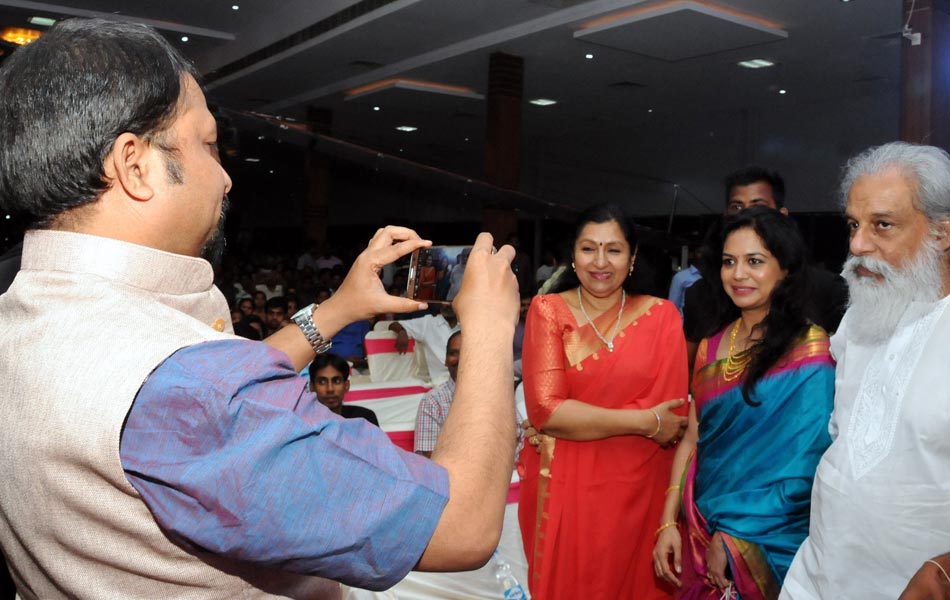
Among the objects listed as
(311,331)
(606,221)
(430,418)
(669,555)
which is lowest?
(669,555)

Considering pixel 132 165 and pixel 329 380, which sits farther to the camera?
pixel 329 380

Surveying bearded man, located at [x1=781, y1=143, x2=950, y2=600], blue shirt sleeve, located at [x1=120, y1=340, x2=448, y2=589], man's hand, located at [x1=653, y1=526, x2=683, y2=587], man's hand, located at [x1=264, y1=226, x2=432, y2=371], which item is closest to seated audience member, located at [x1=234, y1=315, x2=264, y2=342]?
man's hand, located at [x1=653, y1=526, x2=683, y2=587]

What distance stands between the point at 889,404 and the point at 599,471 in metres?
1.06

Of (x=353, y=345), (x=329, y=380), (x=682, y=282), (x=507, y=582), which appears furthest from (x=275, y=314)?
(x=507, y=582)

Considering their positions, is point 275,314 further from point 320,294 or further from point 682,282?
point 682,282

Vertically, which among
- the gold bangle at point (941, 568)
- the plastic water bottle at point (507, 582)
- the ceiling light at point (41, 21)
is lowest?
the plastic water bottle at point (507, 582)

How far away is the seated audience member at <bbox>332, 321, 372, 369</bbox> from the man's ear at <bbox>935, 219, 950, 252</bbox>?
4.76m

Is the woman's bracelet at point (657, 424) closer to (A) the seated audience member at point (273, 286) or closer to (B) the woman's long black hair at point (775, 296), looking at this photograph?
(B) the woman's long black hair at point (775, 296)

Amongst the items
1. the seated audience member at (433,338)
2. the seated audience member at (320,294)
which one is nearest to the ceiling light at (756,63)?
the seated audience member at (320,294)

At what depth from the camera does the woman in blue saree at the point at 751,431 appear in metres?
1.84

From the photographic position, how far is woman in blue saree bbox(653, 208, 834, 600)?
6.03 ft

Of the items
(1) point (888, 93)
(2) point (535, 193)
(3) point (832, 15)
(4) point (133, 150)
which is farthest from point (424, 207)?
(4) point (133, 150)

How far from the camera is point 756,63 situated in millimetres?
8539

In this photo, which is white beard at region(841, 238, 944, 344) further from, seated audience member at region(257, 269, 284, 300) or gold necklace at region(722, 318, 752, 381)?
seated audience member at region(257, 269, 284, 300)
